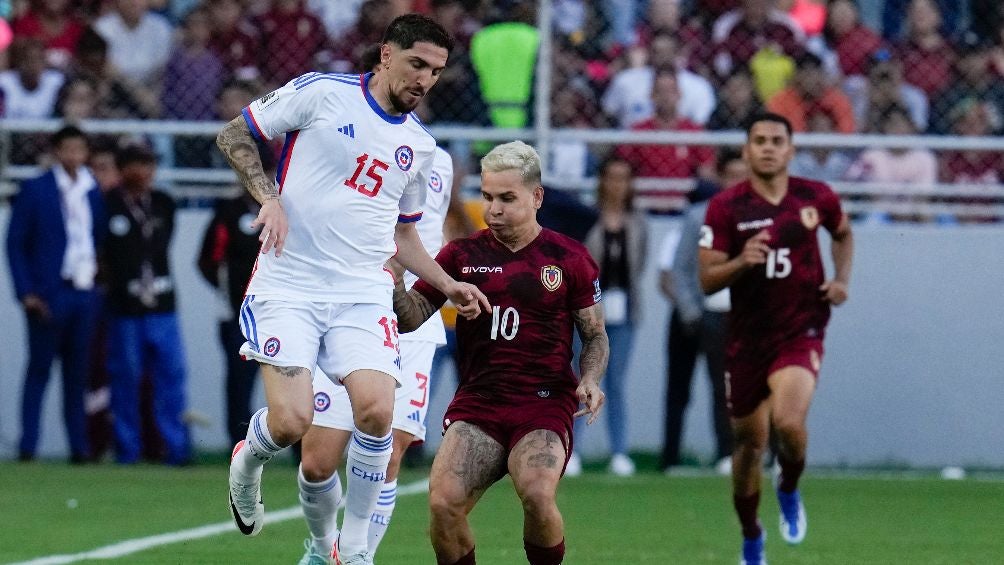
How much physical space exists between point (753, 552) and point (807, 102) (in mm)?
6502

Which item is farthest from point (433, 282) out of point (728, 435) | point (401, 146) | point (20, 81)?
point (20, 81)

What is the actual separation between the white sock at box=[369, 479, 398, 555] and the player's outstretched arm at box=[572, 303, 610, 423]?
5.32ft

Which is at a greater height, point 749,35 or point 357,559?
point 749,35

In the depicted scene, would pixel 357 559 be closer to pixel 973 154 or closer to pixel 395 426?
pixel 395 426

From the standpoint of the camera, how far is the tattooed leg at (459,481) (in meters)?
6.63

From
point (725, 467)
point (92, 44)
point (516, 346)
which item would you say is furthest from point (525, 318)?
point (92, 44)

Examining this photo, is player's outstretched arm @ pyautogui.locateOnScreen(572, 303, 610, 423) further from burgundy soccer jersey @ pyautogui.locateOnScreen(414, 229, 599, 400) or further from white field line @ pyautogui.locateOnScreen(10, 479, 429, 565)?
white field line @ pyautogui.locateOnScreen(10, 479, 429, 565)

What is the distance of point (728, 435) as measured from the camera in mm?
13586

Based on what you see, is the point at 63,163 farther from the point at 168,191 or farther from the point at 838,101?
the point at 838,101

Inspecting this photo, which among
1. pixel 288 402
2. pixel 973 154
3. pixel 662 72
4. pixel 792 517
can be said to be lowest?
pixel 792 517

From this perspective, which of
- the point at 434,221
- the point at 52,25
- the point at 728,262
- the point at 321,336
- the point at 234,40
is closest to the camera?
the point at 321,336

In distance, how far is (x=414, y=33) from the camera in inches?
286

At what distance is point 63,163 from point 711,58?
511cm

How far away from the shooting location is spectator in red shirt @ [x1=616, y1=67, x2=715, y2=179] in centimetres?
1430
